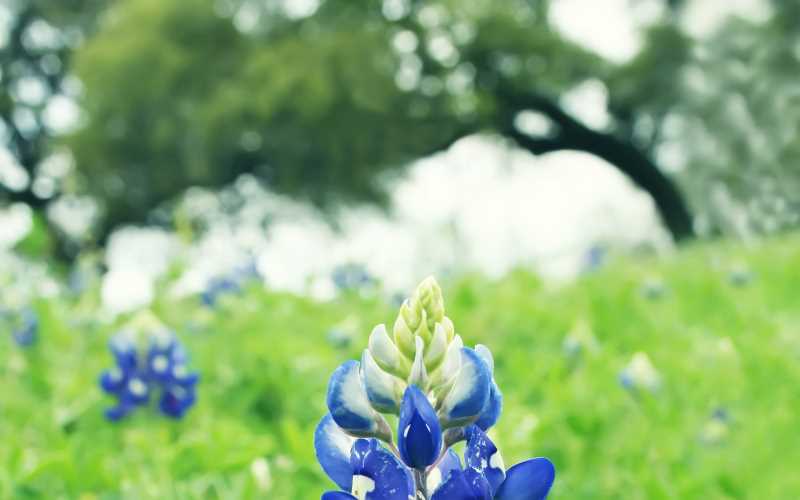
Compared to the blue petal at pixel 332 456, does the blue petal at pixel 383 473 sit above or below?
below

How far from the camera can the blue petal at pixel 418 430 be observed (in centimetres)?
104

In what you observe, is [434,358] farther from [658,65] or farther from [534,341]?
[658,65]

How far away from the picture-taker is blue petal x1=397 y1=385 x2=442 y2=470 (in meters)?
1.04

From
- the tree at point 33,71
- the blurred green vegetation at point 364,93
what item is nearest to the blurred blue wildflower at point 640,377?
the blurred green vegetation at point 364,93

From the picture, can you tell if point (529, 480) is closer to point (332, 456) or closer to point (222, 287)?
point (332, 456)

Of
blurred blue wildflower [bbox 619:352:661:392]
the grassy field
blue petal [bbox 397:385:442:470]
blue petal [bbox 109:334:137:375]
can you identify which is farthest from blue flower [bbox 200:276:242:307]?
blue petal [bbox 397:385:442:470]

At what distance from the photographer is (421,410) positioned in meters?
1.04

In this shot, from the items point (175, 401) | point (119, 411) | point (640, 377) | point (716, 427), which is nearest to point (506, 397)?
point (640, 377)

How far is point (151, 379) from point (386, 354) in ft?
5.11

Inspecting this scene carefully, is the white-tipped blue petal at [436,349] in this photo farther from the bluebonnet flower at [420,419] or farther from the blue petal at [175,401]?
the blue petal at [175,401]

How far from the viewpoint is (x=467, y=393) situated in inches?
41.9

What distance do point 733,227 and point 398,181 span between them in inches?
339

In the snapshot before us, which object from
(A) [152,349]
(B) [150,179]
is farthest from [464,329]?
(B) [150,179]

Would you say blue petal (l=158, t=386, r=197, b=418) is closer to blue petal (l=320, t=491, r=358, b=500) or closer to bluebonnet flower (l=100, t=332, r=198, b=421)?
bluebonnet flower (l=100, t=332, r=198, b=421)
